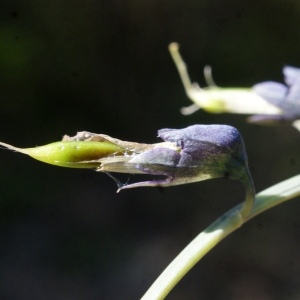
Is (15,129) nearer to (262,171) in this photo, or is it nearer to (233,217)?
(262,171)

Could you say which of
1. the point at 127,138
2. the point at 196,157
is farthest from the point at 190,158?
the point at 127,138

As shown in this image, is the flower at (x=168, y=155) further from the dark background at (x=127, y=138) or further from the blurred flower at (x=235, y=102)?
the dark background at (x=127, y=138)

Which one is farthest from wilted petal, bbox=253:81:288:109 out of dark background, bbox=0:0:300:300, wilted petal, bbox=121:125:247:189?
dark background, bbox=0:0:300:300

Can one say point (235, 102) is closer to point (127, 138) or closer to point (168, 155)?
point (168, 155)

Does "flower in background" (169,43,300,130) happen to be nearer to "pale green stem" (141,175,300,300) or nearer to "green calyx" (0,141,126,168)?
"pale green stem" (141,175,300,300)

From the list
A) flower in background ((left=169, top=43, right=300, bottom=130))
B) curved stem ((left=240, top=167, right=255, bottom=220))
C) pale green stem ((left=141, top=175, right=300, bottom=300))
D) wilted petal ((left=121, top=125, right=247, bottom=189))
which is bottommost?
pale green stem ((left=141, top=175, right=300, bottom=300))

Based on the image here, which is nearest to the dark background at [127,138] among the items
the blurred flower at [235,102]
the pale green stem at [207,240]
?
the blurred flower at [235,102]
